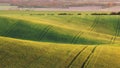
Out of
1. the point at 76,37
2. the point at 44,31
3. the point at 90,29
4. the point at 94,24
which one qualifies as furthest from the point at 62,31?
the point at 94,24

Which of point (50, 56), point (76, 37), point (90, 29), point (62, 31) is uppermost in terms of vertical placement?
point (50, 56)

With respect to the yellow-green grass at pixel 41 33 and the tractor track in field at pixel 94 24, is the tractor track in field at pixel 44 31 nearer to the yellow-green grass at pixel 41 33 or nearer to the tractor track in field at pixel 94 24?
the yellow-green grass at pixel 41 33

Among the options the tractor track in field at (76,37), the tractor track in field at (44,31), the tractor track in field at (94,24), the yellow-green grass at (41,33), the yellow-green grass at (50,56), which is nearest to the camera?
the yellow-green grass at (50,56)

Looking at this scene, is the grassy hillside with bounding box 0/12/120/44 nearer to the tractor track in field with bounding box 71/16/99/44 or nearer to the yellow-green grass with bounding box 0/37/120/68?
the tractor track in field with bounding box 71/16/99/44

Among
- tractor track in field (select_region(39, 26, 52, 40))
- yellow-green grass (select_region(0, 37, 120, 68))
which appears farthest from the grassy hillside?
yellow-green grass (select_region(0, 37, 120, 68))

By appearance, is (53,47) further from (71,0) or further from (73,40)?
(71,0)

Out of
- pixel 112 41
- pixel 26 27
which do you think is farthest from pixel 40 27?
pixel 112 41

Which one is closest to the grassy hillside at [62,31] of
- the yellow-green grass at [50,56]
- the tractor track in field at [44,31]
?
the tractor track in field at [44,31]

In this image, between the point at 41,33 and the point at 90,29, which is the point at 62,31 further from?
the point at 90,29

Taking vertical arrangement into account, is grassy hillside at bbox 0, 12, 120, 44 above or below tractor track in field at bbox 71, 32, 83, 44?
below
